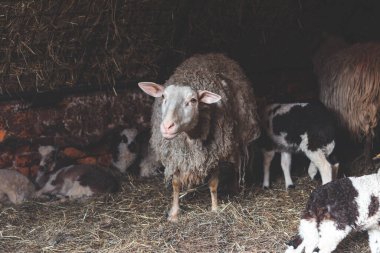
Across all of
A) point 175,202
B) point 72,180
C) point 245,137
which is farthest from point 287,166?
point 72,180

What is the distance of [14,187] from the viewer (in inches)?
274

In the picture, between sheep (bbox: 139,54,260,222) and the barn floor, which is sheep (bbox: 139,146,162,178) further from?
sheep (bbox: 139,54,260,222)

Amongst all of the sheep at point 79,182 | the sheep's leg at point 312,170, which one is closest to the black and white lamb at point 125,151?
the sheep at point 79,182

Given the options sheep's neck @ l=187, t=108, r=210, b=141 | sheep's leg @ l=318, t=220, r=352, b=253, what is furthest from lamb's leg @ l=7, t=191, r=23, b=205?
sheep's leg @ l=318, t=220, r=352, b=253

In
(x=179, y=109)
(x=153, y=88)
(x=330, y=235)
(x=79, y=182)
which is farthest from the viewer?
(x=79, y=182)

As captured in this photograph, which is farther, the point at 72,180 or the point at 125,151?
the point at 125,151

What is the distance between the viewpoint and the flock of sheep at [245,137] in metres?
4.77

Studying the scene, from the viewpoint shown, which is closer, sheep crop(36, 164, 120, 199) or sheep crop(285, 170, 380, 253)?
sheep crop(285, 170, 380, 253)

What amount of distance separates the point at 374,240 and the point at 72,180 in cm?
377

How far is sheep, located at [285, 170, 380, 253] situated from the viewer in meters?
4.66

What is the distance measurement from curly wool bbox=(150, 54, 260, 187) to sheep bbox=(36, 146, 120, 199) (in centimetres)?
130

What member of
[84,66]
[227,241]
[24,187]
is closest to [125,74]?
[84,66]

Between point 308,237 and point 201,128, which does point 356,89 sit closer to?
point 201,128

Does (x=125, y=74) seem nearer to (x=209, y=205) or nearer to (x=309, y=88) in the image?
(x=209, y=205)
